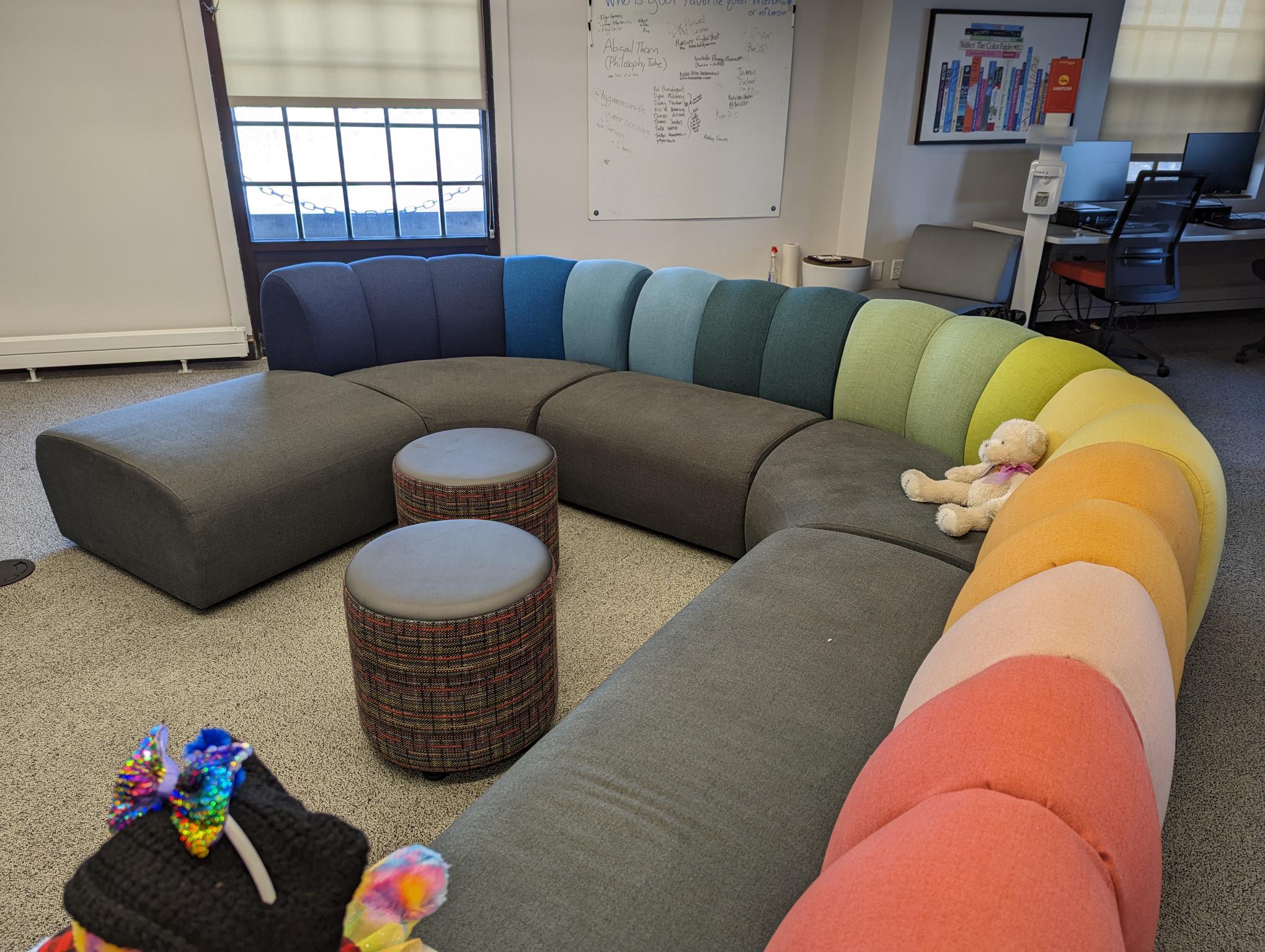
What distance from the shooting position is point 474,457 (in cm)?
227

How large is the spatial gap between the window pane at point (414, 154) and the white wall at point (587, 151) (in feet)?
1.38

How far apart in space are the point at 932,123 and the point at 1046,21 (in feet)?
3.14

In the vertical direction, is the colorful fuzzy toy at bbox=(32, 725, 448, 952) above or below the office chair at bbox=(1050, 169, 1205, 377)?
below

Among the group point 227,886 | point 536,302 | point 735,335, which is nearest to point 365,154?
point 536,302

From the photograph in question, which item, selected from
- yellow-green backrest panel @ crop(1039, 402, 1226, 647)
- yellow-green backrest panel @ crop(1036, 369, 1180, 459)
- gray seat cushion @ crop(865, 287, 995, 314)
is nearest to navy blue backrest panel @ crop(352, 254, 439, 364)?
gray seat cushion @ crop(865, 287, 995, 314)

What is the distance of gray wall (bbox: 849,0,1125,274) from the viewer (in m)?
4.59

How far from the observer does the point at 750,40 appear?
4.59 metres

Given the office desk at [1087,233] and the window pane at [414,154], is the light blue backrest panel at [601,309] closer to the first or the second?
the window pane at [414,154]

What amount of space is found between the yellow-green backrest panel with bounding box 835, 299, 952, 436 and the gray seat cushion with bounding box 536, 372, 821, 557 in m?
0.14

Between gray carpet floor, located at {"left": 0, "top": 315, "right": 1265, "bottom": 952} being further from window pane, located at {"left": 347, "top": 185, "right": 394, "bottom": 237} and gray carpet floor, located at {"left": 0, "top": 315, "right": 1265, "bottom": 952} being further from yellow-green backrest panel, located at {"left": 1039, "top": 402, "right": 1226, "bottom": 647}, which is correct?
window pane, located at {"left": 347, "top": 185, "right": 394, "bottom": 237}

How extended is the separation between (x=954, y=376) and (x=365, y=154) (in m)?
3.44

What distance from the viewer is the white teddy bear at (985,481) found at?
1939mm

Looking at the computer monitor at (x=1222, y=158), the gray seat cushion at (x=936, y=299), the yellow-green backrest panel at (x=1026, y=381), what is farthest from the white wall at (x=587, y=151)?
the yellow-green backrest panel at (x=1026, y=381)

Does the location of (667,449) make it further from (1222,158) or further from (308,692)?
(1222,158)
